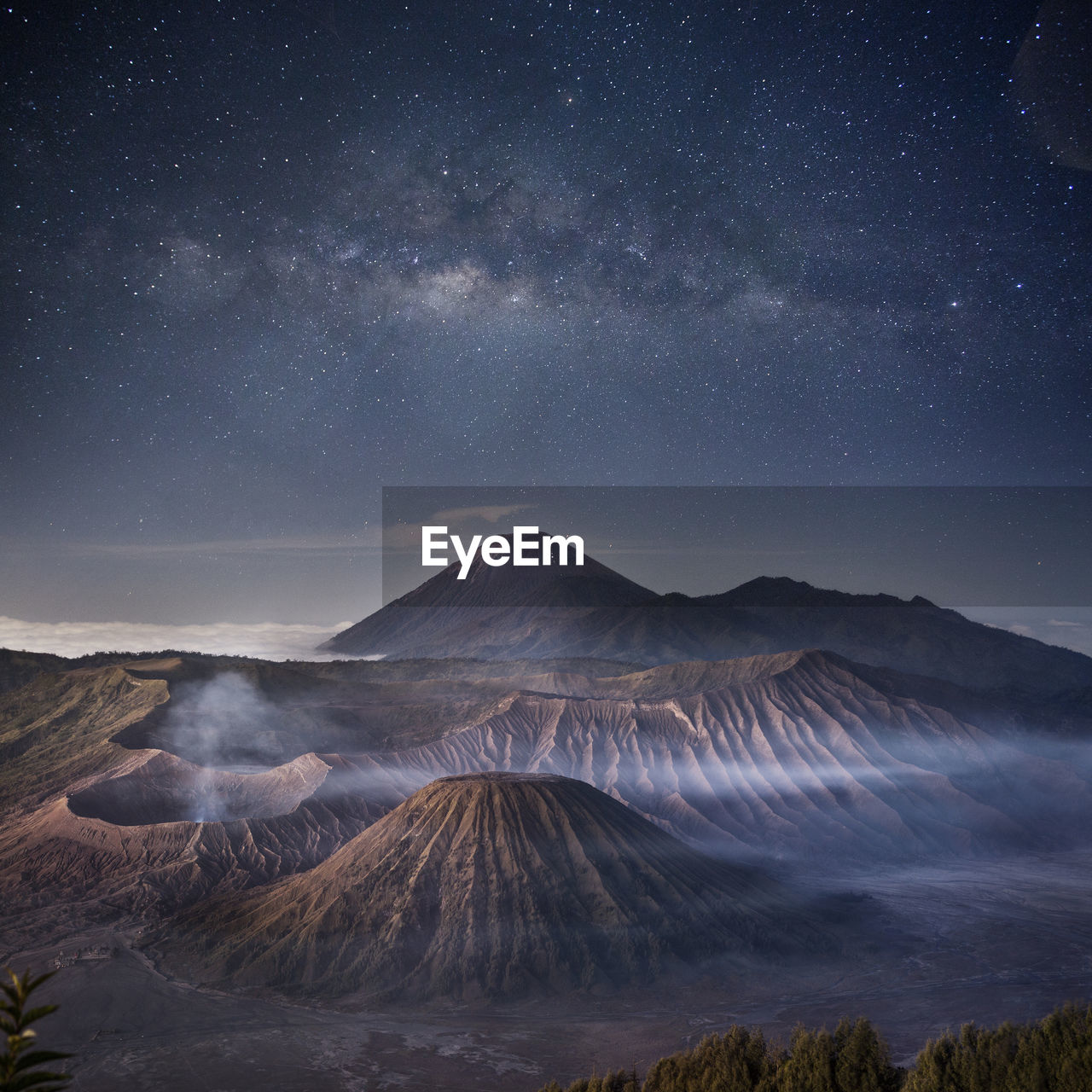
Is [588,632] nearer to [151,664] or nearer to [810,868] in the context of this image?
[151,664]

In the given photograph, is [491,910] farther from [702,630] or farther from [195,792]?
[702,630]

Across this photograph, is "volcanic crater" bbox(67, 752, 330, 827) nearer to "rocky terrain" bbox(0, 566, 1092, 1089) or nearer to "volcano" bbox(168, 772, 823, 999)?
"rocky terrain" bbox(0, 566, 1092, 1089)

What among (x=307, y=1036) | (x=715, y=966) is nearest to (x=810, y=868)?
(x=715, y=966)

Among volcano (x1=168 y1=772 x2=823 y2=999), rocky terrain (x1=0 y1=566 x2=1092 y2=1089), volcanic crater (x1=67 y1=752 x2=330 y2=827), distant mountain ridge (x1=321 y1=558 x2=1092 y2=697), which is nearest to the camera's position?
rocky terrain (x1=0 y1=566 x2=1092 y2=1089)

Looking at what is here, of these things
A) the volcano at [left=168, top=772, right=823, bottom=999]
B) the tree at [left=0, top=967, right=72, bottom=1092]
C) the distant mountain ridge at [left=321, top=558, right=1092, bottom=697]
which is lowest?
the volcano at [left=168, top=772, right=823, bottom=999]

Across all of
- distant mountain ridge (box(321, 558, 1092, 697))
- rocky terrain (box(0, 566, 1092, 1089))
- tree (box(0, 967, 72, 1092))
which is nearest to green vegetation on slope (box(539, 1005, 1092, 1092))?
rocky terrain (box(0, 566, 1092, 1089))
